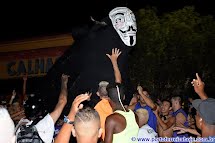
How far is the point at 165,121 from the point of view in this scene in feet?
22.2

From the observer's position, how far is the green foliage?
19.4 m

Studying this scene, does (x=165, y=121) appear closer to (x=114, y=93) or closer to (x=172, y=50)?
(x=114, y=93)

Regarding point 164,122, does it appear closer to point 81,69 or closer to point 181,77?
point 81,69

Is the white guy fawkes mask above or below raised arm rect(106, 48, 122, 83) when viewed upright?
above

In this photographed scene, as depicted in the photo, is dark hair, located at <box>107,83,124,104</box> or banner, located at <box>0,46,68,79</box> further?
banner, located at <box>0,46,68,79</box>

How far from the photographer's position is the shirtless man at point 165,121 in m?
6.27

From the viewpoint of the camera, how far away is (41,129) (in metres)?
3.32

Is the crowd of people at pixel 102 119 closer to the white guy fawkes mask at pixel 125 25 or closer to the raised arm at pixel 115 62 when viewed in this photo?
the raised arm at pixel 115 62

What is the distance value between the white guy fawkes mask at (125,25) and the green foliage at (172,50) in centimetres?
1316

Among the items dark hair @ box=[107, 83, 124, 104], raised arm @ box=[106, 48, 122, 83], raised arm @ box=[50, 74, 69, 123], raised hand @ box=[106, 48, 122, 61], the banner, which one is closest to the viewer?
raised arm @ box=[50, 74, 69, 123]

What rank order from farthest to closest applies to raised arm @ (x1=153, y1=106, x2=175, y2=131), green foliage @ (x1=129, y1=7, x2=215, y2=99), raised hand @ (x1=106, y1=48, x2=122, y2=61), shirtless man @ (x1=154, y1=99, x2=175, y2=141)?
green foliage @ (x1=129, y1=7, x2=215, y2=99), shirtless man @ (x1=154, y1=99, x2=175, y2=141), raised arm @ (x1=153, y1=106, x2=175, y2=131), raised hand @ (x1=106, y1=48, x2=122, y2=61)

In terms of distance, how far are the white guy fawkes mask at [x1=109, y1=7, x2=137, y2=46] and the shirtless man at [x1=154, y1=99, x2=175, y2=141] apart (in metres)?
1.43

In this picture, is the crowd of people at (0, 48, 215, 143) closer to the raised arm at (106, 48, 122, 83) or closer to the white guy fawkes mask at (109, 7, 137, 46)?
the raised arm at (106, 48, 122, 83)

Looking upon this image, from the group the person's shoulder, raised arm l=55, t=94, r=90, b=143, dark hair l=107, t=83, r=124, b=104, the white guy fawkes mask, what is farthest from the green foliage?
raised arm l=55, t=94, r=90, b=143
